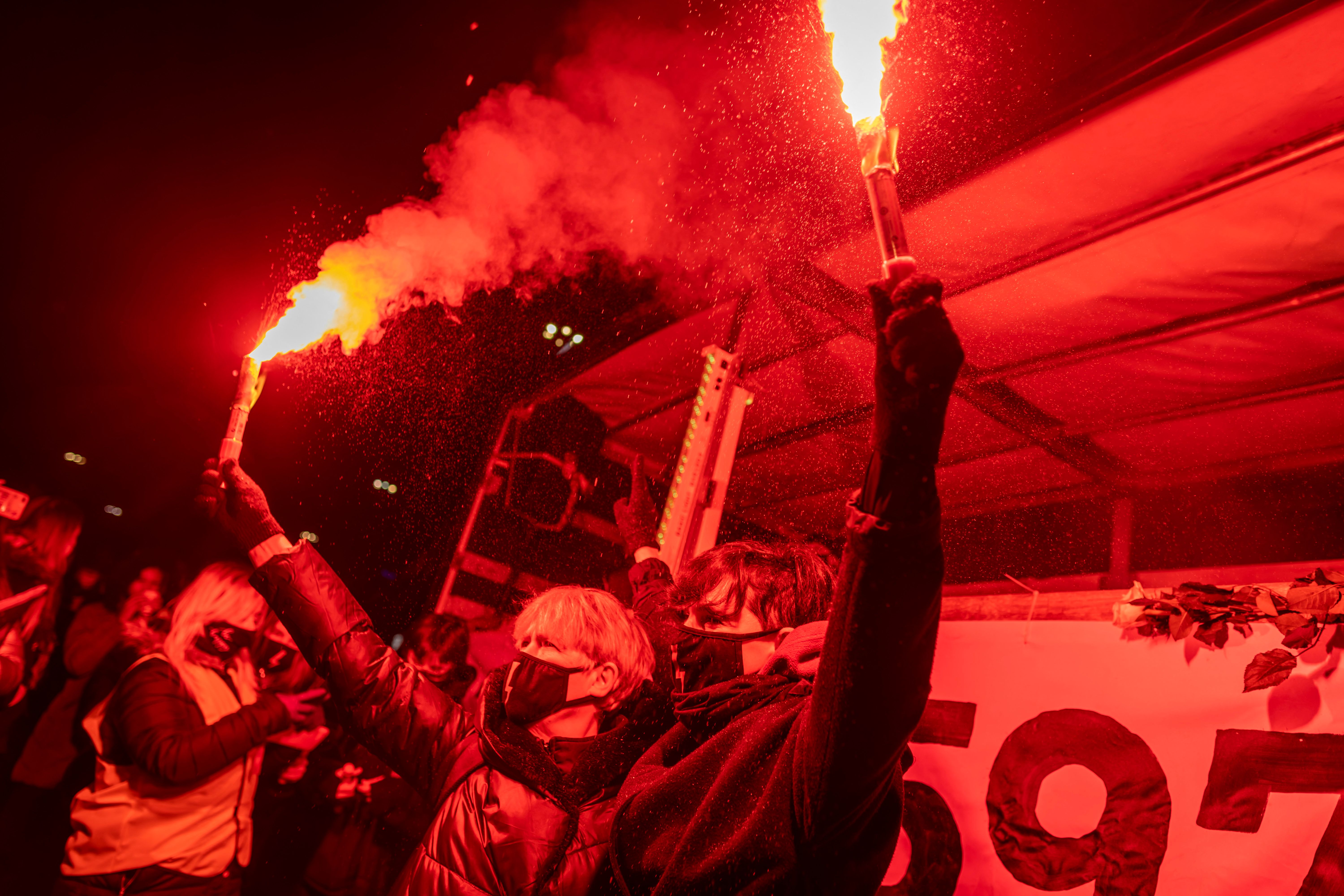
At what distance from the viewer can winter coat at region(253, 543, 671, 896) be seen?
77.7 inches

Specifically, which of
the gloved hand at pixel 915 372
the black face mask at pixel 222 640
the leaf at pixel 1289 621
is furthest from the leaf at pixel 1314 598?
the black face mask at pixel 222 640

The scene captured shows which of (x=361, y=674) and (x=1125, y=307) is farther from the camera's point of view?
(x=1125, y=307)

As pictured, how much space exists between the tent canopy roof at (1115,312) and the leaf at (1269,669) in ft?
5.65

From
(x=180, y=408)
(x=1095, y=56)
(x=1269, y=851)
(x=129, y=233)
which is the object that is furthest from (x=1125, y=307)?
(x=129, y=233)

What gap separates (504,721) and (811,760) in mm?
1226

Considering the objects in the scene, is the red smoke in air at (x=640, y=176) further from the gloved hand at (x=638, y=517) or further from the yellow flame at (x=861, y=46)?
the yellow flame at (x=861, y=46)

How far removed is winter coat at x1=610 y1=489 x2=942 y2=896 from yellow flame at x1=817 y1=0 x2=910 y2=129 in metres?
0.86

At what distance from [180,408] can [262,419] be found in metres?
1.47

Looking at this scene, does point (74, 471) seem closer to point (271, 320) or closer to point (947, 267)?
point (271, 320)

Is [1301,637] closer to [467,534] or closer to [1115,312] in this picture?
[1115,312]

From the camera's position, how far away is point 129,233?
11070 millimetres

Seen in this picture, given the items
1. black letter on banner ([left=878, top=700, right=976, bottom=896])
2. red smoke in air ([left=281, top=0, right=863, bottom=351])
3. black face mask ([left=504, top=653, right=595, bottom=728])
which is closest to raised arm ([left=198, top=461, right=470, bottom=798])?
black face mask ([left=504, top=653, right=595, bottom=728])

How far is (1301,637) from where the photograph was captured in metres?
2.26

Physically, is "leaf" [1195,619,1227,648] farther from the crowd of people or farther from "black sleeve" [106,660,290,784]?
"black sleeve" [106,660,290,784]
